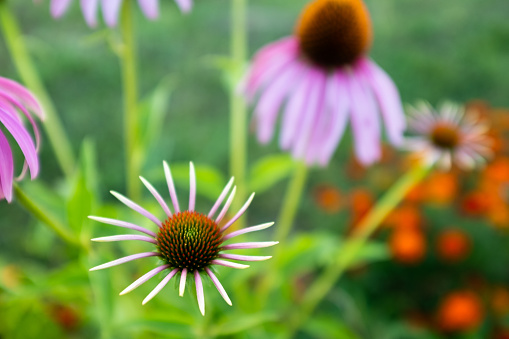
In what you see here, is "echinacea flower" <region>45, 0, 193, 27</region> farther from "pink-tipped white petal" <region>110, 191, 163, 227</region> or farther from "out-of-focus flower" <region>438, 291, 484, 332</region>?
"out-of-focus flower" <region>438, 291, 484, 332</region>

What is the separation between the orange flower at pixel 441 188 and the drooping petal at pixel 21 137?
3.36 ft

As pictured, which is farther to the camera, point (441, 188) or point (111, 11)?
point (441, 188)

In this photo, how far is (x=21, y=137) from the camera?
46 centimetres

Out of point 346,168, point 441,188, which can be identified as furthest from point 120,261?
point 346,168

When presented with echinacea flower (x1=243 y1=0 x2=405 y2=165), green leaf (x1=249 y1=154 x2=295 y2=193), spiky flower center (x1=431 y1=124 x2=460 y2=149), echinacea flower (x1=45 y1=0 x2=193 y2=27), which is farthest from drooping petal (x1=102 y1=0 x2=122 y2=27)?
spiky flower center (x1=431 y1=124 x2=460 y2=149)

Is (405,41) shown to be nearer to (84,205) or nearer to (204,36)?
(204,36)

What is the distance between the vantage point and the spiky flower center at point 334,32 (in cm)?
88

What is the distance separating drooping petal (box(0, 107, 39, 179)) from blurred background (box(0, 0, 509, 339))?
313 millimetres

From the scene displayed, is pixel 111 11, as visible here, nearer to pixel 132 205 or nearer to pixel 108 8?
pixel 108 8

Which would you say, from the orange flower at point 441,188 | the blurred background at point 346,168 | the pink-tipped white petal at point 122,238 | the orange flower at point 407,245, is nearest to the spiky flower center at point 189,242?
the pink-tipped white petal at point 122,238

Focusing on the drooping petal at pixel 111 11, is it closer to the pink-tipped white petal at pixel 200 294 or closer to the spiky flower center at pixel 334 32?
the spiky flower center at pixel 334 32

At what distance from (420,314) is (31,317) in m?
0.81

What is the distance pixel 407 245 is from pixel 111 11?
0.77m

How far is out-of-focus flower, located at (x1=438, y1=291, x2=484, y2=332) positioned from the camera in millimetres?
1135
